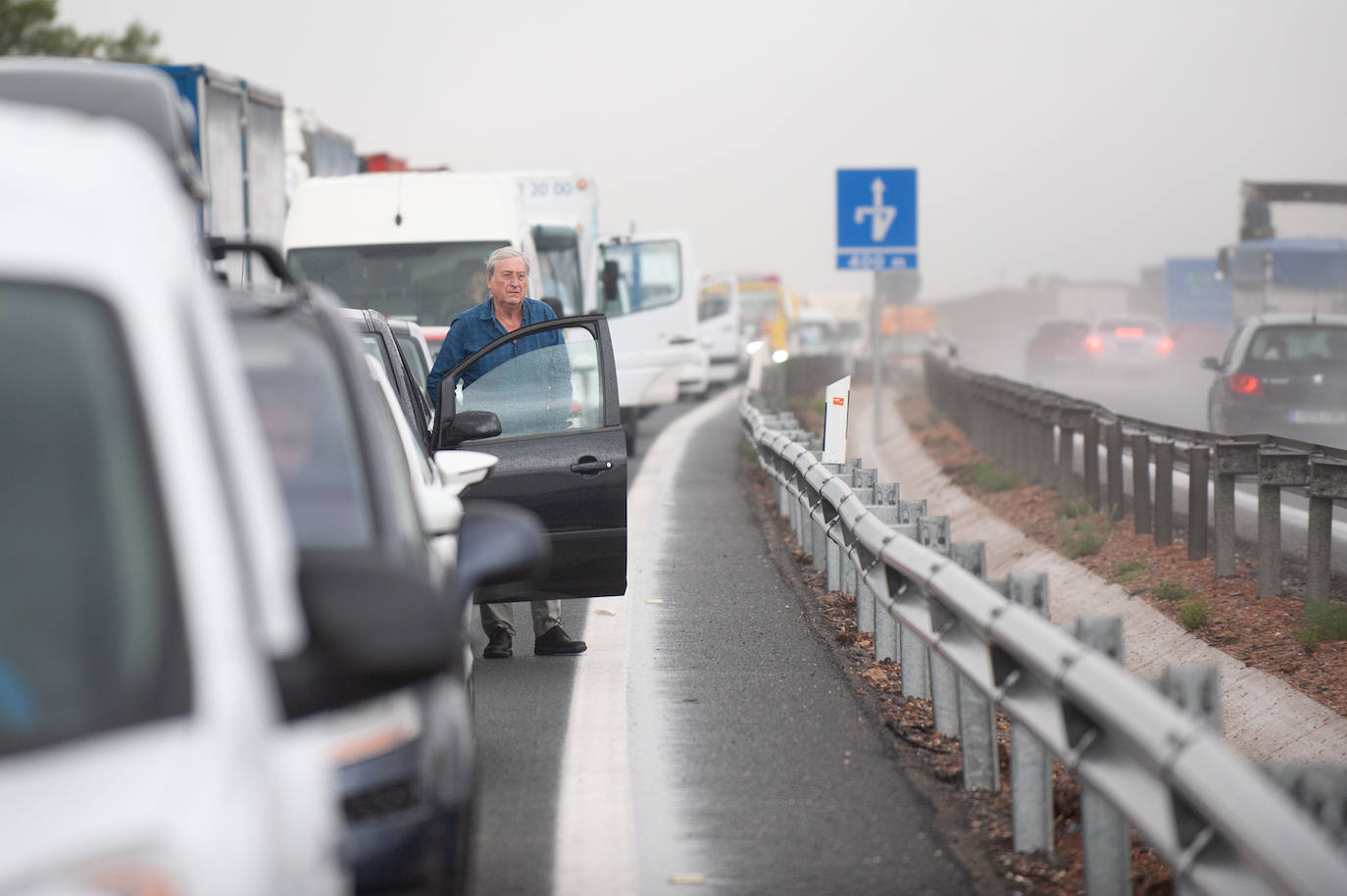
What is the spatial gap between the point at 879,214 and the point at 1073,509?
9.35 m

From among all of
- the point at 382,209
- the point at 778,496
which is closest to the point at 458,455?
the point at 778,496

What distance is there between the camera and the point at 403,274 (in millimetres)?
16469

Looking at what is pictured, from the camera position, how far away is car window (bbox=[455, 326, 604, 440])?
8.05m

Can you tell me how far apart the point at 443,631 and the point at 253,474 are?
1.13 feet

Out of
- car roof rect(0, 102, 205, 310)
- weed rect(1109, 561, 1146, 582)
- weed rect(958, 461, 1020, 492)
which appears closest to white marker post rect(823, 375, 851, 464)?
weed rect(1109, 561, 1146, 582)

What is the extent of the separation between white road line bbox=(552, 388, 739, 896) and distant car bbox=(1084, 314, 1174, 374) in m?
34.2

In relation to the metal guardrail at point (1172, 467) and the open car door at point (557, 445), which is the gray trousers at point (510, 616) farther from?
the metal guardrail at point (1172, 467)

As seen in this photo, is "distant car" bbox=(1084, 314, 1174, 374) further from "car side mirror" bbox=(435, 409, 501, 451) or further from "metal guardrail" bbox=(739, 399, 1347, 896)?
"car side mirror" bbox=(435, 409, 501, 451)

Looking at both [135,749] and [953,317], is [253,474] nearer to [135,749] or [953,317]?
[135,749]

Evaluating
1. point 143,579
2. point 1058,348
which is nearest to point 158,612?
point 143,579

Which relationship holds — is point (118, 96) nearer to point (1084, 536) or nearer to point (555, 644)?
point (555, 644)

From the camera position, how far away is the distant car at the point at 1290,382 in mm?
19953

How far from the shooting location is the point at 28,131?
2.64 metres

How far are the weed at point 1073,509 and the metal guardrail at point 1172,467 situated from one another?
10 cm
